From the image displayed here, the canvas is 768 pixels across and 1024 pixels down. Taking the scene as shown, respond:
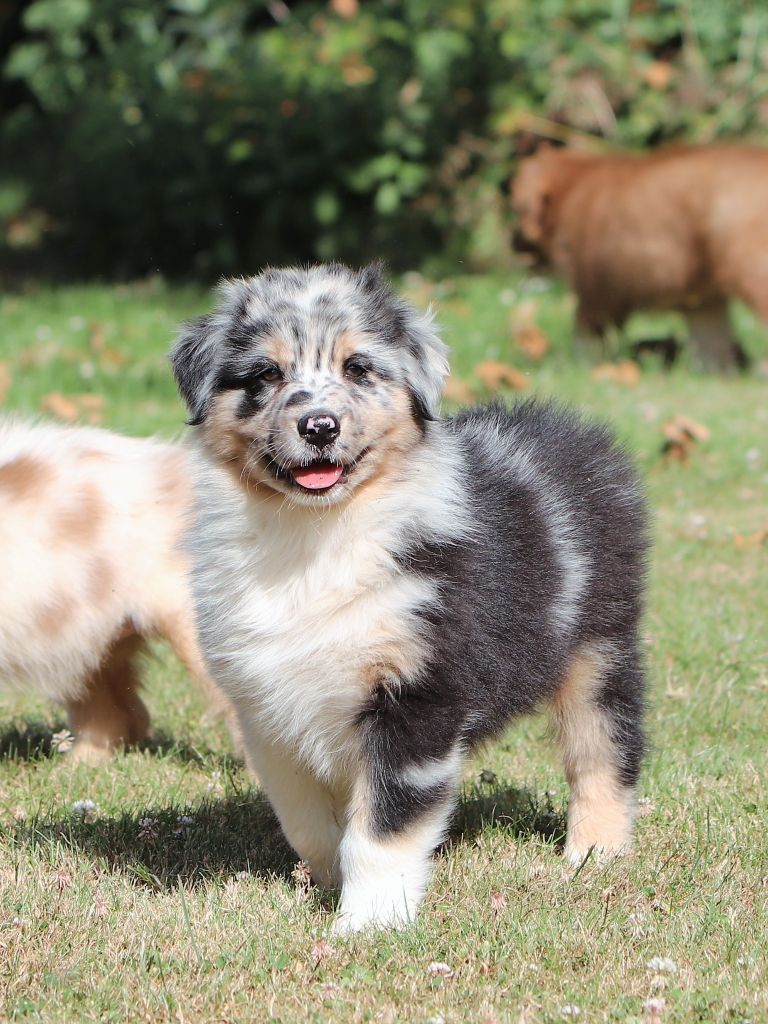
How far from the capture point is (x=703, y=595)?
655 cm

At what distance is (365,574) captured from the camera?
3.61 metres

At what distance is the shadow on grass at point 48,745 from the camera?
511cm

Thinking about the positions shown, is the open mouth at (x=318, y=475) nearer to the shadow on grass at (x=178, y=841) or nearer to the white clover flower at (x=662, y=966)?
the shadow on grass at (x=178, y=841)

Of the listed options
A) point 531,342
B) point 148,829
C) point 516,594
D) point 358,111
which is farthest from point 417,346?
point 358,111

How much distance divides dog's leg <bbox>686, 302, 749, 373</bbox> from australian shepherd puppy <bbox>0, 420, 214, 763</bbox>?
20.8ft

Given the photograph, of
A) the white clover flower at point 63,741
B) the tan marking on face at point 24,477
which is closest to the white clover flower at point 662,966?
the white clover flower at point 63,741

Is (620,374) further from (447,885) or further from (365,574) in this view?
(365,574)

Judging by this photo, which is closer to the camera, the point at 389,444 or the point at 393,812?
the point at 393,812

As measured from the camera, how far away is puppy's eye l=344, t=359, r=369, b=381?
368cm

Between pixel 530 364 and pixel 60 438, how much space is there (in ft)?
19.2

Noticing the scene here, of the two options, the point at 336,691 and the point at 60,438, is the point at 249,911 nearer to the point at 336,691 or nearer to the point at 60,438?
the point at 336,691

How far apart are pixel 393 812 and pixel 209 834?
1.05 m

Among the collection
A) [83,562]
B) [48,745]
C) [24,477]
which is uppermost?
[24,477]

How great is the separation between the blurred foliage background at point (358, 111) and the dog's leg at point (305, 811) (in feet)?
33.4
